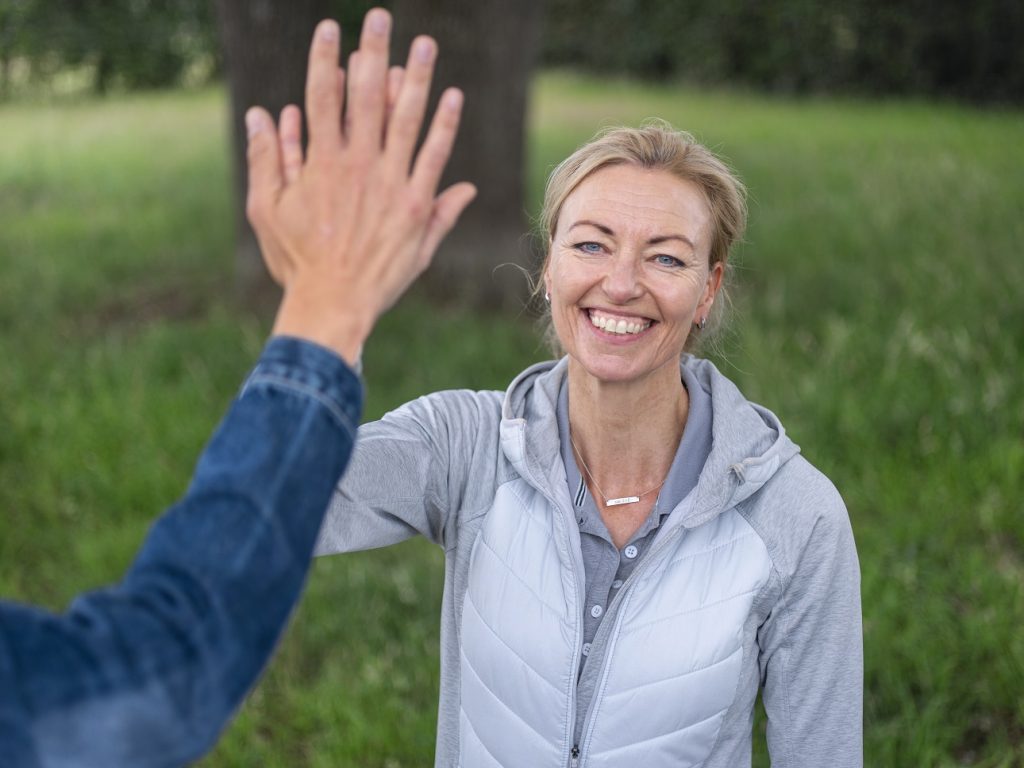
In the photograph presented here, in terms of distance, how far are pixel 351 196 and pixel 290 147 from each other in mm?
115

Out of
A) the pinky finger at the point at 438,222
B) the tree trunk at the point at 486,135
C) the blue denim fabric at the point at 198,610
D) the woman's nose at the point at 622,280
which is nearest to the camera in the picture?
the blue denim fabric at the point at 198,610

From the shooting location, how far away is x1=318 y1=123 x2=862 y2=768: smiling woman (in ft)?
6.70

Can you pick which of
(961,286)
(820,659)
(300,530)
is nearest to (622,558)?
(820,659)

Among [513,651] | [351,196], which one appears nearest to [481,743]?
[513,651]

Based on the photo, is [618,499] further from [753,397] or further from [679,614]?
[753,397]

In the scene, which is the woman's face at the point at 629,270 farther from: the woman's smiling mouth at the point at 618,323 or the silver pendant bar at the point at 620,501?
the silver pendant bar at the point at 620,501

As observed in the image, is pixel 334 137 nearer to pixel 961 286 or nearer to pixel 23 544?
pixel 23 544

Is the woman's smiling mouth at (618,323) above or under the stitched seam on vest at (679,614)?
above

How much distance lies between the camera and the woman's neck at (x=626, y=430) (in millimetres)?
2258

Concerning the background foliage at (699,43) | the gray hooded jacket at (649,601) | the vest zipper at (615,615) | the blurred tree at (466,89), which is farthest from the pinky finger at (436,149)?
the background foliage at (699,43)

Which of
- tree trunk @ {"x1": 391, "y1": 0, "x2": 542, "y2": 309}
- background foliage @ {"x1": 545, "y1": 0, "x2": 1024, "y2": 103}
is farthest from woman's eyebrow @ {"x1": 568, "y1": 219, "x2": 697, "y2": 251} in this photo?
background foliage @ {"x1": 545, "y1": 0, "x2": 1024, "y2": 103}

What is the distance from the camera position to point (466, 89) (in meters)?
6.40

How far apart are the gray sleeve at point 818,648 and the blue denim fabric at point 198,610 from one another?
44.8 inches

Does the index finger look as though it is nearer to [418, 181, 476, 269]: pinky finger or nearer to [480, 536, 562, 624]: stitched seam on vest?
[418, 181, 476, 269]: pinky finger
